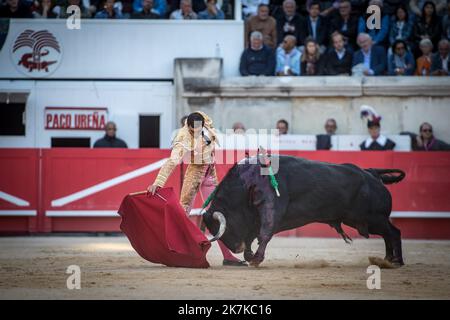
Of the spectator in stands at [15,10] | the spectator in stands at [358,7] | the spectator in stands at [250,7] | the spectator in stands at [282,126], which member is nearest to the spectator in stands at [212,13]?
the spectator in stands at [250,7]

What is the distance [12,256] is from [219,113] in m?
5.99

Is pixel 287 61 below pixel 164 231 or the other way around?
the other way around

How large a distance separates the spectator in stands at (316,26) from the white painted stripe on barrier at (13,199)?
16.4 ft

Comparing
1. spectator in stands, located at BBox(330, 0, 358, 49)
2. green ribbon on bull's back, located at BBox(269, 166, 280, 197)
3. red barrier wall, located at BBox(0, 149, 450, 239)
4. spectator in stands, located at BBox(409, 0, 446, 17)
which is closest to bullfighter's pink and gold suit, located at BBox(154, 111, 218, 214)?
green ribbon on bull's back, located at BBox(269, 166, 280, 197)

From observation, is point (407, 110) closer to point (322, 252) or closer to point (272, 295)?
point (322, 252)

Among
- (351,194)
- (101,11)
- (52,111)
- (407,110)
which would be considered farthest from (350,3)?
(351,194)

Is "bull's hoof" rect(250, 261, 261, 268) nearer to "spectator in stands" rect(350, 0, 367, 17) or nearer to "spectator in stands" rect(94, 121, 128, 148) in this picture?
"spectator in stands" rect(94, 121, 128, 148)

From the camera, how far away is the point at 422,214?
48.6 feet

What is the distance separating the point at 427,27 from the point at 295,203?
24.6 feet

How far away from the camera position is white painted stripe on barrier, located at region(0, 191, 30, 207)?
14891 mm

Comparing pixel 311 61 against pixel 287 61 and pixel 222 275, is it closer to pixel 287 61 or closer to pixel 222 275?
pixel 287 61

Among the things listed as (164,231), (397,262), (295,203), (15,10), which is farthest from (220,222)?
(15,10)

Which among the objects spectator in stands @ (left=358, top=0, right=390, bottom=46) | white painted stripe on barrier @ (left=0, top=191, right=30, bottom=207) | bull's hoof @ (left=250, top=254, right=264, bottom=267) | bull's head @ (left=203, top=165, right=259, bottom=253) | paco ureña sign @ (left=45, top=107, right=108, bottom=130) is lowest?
bull's hoof @ (left=250, top=254, right=264, bottom=267)

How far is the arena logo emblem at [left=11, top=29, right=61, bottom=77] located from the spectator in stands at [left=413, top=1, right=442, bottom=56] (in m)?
5.67
